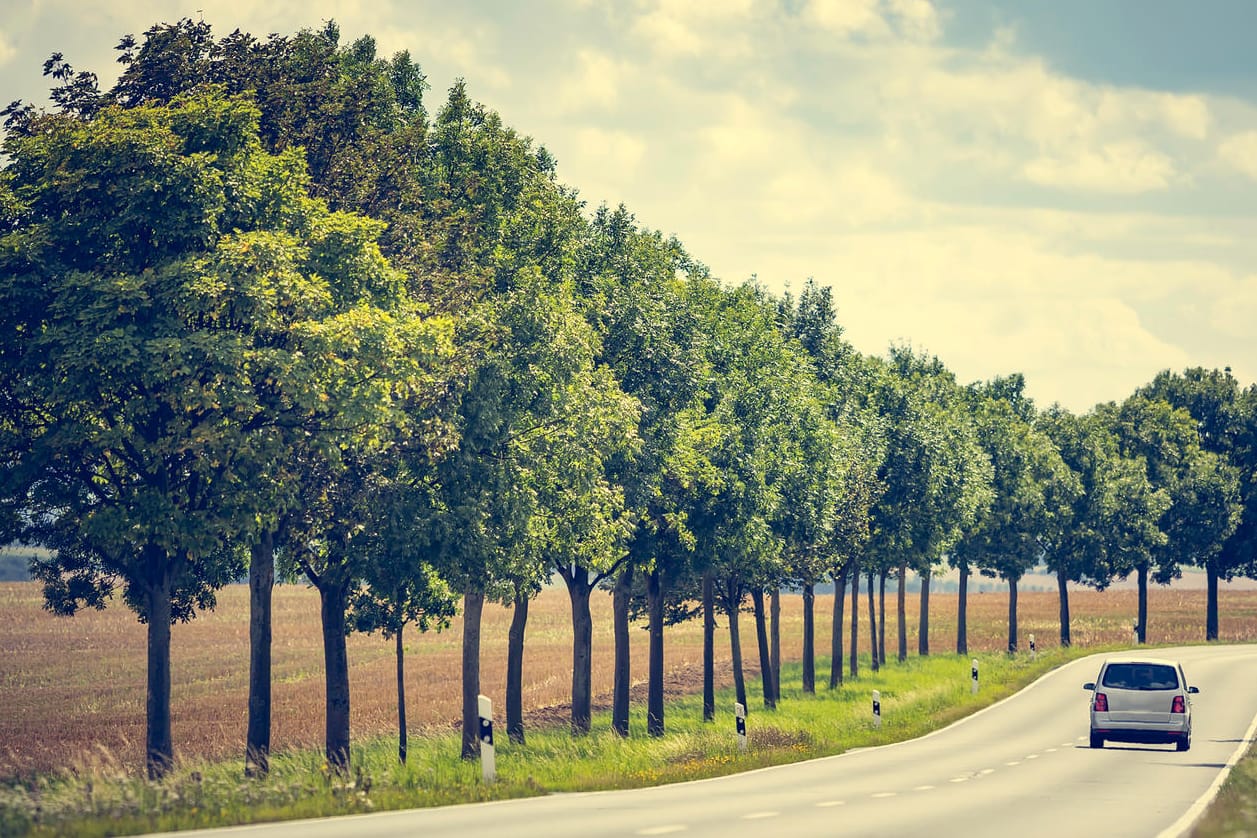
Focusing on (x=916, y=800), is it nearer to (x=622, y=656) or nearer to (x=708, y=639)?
(x=622, y=656)

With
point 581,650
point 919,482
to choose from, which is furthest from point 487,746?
point 919,482

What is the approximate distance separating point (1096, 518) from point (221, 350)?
5989cm

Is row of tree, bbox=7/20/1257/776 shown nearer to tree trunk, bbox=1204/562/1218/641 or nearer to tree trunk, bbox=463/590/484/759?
tree trunk, bbox=463/590/484/759

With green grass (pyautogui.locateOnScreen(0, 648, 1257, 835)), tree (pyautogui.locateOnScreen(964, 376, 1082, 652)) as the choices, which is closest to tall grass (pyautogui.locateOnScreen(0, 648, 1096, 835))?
green grass (pyautogui.locateOnScreen(0, 648, 1257, 835))

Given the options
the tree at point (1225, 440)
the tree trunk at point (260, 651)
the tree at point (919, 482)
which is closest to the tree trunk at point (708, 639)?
the tree at point (919, 482)

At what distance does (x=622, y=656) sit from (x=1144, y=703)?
14.3 metres

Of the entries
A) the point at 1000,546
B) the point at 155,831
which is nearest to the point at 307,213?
the point at 155,831

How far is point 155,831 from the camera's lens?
45.7 feet

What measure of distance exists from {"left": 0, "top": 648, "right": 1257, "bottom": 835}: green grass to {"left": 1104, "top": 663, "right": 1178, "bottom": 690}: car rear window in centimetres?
575

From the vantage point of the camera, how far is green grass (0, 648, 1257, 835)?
49.5ft

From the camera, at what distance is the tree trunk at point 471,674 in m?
30.9

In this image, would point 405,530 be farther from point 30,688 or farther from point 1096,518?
point 1096,518

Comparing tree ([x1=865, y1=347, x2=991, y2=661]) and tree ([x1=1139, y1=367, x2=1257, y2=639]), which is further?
tree ([x1=1139, y1=367, x2=1257, y2=639])

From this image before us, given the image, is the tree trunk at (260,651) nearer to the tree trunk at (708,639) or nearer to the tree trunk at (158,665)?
the tree trunk at (158,665)
